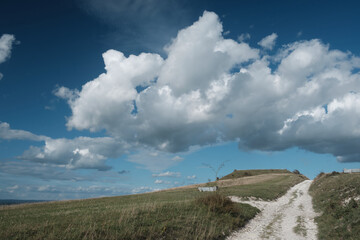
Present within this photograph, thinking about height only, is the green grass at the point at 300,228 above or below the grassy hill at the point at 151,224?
below

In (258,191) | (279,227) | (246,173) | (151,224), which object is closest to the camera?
(151,224)

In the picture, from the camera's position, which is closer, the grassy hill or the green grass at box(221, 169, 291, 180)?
the grassy hill

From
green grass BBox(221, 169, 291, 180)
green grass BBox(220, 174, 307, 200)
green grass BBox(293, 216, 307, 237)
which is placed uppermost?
green grass BBox(221, 169, 291, 180)

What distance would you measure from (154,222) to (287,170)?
127 meters

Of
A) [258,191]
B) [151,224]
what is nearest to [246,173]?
[258,191]

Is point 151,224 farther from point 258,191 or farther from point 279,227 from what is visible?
point 258,191

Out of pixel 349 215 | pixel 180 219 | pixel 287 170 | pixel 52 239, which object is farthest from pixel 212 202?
pixel 287 170

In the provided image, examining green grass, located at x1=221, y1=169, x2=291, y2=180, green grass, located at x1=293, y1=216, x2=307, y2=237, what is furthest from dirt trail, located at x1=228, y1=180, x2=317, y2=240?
green grass, located at x1=221, y1=169, x2=291, y2=180

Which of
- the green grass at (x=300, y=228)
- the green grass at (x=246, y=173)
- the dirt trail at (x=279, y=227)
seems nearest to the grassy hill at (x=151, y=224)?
the dirt trail at (x=279, y=227)

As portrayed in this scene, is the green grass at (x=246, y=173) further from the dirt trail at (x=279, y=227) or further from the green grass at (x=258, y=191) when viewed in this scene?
the dirt trail at (x=279, y=227)

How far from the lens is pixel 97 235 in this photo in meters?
11.9

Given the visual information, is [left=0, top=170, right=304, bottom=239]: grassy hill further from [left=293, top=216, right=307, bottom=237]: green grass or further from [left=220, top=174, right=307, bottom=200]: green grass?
[left=220, top=174, right=307, bottom=200]: green grass

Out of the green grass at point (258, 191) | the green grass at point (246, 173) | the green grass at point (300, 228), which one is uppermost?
the green grass at point (246, 173)

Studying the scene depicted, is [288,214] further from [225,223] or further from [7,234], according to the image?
Result: [7,234]
